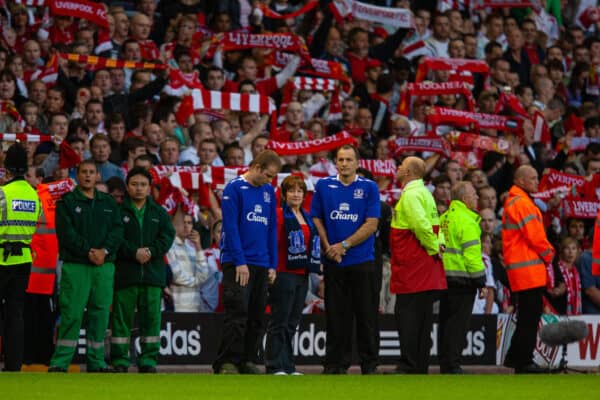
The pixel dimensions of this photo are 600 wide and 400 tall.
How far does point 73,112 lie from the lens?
700 inches

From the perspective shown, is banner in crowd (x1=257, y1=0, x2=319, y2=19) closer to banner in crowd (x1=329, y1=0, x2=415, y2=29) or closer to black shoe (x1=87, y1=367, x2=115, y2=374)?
banner in crowd (x1=329, y1=0, x2=415, y2=29)

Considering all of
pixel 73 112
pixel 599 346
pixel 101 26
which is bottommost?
pixel 599 346

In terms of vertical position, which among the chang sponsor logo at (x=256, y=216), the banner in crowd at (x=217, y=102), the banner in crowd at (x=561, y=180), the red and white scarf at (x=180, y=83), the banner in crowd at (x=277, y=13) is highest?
the banner in crowd at (x=277, y=13)

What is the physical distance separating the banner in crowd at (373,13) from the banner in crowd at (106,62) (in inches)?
187

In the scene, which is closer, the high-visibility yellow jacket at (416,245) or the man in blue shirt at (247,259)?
the man in blue shirt at (247,259)

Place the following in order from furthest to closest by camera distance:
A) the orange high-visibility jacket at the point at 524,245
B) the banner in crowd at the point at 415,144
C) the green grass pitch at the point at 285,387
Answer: the banner in crowd at the point at 415,144 < the orange high-visibility jacket at the point at 524,245 < the green grass pitch at the point at 285,387

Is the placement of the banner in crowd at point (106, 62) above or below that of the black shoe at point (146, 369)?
above

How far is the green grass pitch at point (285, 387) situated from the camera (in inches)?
392

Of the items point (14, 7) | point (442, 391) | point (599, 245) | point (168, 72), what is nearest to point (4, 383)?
point (442, 391)

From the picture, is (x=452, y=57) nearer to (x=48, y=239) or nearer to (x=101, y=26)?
(x=101, y=26)

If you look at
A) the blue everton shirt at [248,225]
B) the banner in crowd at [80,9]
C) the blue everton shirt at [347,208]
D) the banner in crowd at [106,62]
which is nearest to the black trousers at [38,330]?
the blue everton shirt at [248,225]

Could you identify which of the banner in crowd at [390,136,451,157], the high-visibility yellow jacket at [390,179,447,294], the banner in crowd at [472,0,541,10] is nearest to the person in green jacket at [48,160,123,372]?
the high-visibility yellow jacket at [390,179,447,294]

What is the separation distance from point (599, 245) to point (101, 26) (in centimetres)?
828

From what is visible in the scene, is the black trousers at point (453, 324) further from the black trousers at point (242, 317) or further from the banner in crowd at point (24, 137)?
the banner in crowd at point (24, 137)
